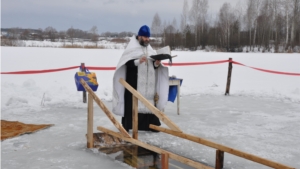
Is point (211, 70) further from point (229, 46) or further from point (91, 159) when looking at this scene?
point (229, 46)

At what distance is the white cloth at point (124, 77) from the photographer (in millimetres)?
4602

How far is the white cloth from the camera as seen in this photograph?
4602mm

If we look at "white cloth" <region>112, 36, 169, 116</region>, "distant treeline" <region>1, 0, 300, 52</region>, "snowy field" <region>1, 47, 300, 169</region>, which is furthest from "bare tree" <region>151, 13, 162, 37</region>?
"white cloth" <region>112, 36, 169, 116</region>

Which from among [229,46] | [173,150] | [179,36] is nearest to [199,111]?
[173,150]

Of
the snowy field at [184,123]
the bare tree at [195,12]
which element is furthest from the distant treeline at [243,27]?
the snowy field at [184,123]

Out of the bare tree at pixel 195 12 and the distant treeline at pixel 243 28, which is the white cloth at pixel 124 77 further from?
the bare tree at pixel 195 12

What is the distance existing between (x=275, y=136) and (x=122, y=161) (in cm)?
268

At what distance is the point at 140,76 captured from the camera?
15.3 ft

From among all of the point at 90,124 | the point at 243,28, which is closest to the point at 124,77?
the point at 90,124

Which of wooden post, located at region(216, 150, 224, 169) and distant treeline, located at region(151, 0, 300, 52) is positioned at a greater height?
distant treeline, located at region(151, 0, 300, 52)

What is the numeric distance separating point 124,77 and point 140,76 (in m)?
0.26

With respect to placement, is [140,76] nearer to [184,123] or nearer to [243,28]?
[184,123]

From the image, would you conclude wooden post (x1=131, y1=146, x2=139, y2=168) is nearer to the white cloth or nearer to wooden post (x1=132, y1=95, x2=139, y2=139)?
wooden post (x1=132, y1=95, x2=139, y2=139)

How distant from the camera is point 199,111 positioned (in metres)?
7.09
